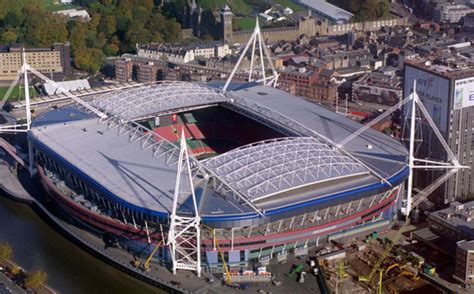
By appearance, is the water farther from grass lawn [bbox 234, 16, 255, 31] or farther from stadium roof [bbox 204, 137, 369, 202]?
grass lawn [bbox 234, 16, 255, 31]

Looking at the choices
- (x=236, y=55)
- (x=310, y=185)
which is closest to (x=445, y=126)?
Answer: (x=310, y=185)

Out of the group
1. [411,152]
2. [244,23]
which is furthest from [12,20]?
[411,152]

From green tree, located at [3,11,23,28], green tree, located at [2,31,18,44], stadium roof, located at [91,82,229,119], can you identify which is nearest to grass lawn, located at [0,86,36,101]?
green tree, located at [2,31,18,44]

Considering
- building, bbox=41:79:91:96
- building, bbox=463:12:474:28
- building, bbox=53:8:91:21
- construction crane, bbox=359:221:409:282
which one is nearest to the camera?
construction crane, bbox=359:221:409:282

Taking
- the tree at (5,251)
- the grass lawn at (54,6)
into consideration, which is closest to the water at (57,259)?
the tree at (5,251)

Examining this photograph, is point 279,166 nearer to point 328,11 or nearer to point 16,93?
point 16,93

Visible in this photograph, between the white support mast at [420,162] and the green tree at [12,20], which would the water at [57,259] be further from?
the green tree at [12,20]

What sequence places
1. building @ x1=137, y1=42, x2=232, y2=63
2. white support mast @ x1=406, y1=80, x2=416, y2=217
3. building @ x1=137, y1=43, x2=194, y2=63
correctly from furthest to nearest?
1. building @ x1=137, y1=42, x2=232, y2=63
2. building @ x1=137, y1=43, x2=194, y2=63
3. white support mast @ x1=406, y1=80, x2=416, y2=217
